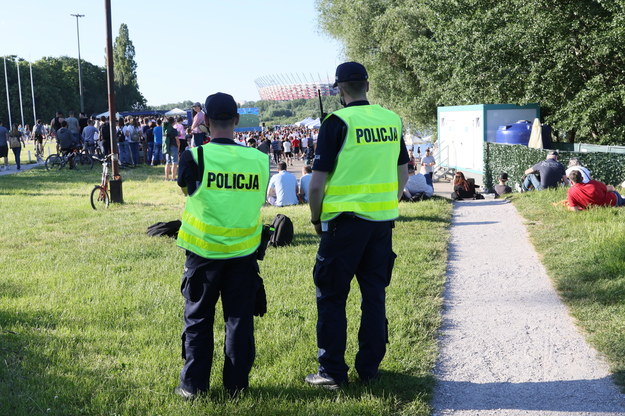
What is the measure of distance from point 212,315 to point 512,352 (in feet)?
7.16

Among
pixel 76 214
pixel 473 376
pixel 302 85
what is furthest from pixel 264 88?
pixel 473 376

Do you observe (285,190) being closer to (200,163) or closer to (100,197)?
(100,197)

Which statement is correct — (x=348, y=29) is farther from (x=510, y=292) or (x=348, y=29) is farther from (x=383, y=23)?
(x=510, y=292)

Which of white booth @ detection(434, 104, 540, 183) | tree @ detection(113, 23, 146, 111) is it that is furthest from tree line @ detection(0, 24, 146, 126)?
white booth @ detection(434, 104, 540, 183)

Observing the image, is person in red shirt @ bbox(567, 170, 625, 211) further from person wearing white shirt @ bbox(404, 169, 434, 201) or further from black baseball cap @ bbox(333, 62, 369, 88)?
black baseball cap @ bbox(333, 62, 369, 88)

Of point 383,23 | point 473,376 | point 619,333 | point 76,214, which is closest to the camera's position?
point 473,376

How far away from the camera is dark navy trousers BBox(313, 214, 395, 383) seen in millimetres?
4219

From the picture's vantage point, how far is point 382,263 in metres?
4.35

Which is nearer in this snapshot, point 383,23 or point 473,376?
point 473,376

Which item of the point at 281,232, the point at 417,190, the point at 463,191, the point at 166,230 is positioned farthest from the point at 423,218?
the point at 463,191

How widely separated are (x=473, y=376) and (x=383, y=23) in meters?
34.7

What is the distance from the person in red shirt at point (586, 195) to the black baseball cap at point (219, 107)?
342 inches

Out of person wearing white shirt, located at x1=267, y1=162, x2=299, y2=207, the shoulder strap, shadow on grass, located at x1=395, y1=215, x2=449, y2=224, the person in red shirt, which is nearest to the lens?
the shoulder strap

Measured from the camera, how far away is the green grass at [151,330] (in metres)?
4.19
